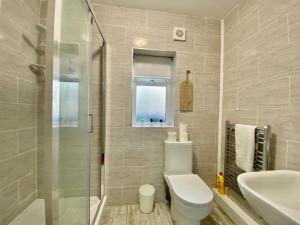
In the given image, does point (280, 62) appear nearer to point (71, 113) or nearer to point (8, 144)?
point (71, 113)

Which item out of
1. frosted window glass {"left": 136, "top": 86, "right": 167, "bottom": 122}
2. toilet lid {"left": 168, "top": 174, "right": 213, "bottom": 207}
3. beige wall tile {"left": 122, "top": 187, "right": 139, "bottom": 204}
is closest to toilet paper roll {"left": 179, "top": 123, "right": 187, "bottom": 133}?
frosted window glass {"left": 136, "top": 86, "right": 167, "bottom": 122}

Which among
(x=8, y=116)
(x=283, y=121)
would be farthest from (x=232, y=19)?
(x=8, y=116)

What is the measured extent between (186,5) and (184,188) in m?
1.81

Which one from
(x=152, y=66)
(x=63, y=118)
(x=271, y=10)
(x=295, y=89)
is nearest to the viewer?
(x=63, y=118)

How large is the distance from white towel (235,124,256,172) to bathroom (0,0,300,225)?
0.02 metres

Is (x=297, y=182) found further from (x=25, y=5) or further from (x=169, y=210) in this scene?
(x=25, y=5)

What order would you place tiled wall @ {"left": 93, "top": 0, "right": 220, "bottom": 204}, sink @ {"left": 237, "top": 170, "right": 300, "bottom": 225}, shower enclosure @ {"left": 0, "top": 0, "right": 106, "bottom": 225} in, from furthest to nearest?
tiled wall @ {"left": 93, "top": 0, "right": 220, "bottom": 204} < sink @ {"left": 237, "top": 170, "right": 300, "bottom": 225} < shower enclosure @ {"left": 0, "top": 0, "right": 106, "bottom": 225}

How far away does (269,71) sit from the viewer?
1.40m

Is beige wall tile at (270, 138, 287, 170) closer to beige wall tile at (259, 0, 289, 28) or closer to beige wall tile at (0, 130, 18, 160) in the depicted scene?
beige wall tile at (259, 0, 289, 28)

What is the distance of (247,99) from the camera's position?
1643 millimetres

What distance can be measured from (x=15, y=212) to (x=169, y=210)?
4.53 ft

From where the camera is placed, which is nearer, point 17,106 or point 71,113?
point 71,113

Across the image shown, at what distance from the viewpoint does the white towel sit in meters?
1.41

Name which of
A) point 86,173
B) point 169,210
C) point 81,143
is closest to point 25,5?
point 81,143
